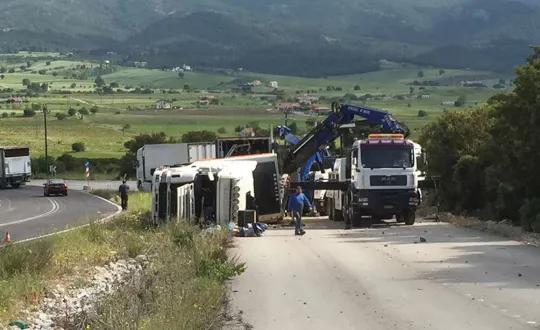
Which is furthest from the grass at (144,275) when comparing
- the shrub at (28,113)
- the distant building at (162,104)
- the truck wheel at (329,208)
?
the distant building at (162,104)

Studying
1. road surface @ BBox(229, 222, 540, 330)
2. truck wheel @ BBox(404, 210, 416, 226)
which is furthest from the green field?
road surface @ BBox(229, 222, 540, 330)

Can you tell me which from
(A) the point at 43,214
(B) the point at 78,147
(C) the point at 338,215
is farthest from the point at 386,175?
(B) the point at 78,147

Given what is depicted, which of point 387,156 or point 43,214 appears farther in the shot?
point 43,214

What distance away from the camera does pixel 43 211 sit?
5441 cm

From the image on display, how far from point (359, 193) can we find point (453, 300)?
18.0m

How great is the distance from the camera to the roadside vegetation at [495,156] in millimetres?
30219

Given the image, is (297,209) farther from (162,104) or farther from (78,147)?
(162,104)

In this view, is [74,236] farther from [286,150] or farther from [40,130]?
[40,130]

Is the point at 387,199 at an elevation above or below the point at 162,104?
above

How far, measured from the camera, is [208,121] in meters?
135

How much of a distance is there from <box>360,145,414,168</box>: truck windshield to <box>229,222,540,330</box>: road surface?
19.0 ft

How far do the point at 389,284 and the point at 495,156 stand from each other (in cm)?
1761

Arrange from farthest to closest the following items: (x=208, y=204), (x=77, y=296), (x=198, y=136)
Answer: (x=198, y=136) → (x=208, y=204) → (x=77, y=296)

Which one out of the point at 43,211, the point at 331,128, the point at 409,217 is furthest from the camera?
the point at 43,211
